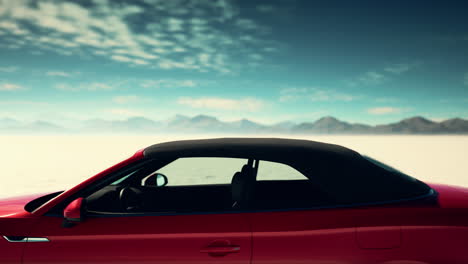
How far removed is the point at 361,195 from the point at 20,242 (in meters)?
2.17

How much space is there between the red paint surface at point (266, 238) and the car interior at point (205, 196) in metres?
0.15

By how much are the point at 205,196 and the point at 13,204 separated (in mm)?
1567

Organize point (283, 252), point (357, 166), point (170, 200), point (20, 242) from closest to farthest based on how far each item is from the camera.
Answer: point (283, 252) → point (20, 242) → point (357, 166) → point (170, 200)

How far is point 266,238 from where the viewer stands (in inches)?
91.4

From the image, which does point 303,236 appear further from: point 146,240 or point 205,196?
point 205,196

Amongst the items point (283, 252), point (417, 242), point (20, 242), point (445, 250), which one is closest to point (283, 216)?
point (283, 252)

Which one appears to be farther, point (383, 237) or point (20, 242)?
point (20, 242)

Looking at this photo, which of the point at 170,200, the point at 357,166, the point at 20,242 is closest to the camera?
the point at 20,242

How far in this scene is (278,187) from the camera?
3.74 meters

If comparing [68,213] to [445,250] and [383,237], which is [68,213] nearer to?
[383,237]

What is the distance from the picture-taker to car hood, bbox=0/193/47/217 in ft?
8.99

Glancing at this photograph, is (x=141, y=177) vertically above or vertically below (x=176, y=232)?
above

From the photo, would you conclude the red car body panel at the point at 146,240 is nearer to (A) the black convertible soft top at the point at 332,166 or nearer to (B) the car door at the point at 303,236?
(B) the car door at the point at 303,236

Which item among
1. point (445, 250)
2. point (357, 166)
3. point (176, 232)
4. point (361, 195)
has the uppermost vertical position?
point (357, 166)
